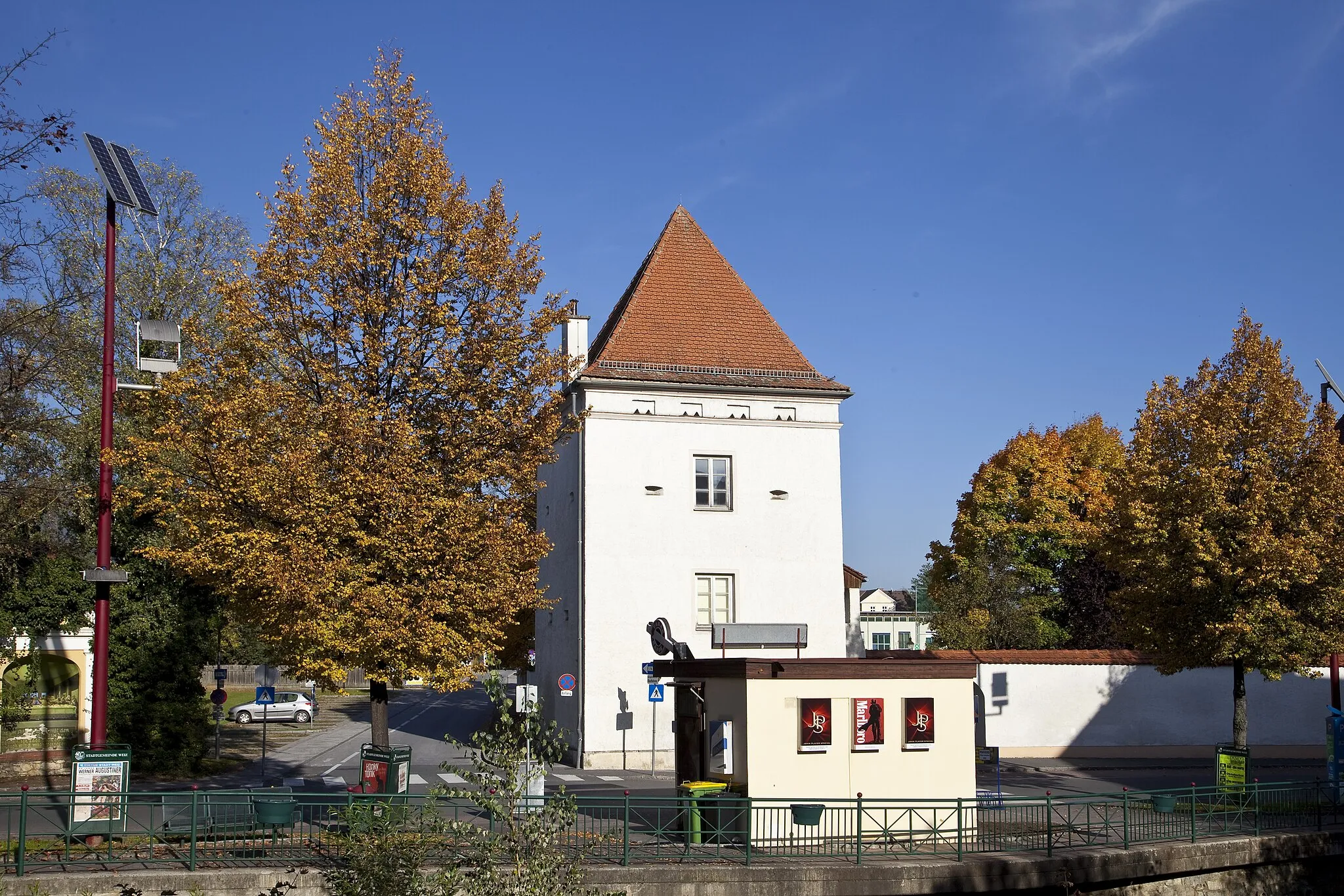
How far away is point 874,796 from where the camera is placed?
58.5 feet

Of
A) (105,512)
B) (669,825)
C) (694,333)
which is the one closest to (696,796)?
(669,825)

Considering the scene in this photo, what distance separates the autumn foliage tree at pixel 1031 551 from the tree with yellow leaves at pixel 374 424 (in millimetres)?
29037

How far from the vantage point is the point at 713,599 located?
32.3 meters

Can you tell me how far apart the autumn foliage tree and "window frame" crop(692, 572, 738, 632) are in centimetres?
1441

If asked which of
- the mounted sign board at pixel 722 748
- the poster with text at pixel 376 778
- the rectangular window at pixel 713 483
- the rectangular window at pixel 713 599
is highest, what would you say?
the rectangular window at pixel 713 483

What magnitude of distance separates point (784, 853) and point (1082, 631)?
3517 centimetres

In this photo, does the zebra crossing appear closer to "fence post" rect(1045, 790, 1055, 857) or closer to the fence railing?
the fence railing

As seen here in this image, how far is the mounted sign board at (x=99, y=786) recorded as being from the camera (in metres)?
15.4

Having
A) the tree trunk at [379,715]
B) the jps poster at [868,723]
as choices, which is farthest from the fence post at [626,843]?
the tree trunk at [379,715]

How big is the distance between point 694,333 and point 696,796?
18878 mm

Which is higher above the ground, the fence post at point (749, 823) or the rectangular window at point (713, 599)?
the rectangular window at point (713, 599)

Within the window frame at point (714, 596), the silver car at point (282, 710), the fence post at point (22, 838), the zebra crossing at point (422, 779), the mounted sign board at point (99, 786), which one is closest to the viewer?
the fence post at point (22, 838)

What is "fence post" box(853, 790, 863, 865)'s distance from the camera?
15.8m

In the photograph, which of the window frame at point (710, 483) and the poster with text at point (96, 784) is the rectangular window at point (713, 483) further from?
the poster with text at point (96, 784)
